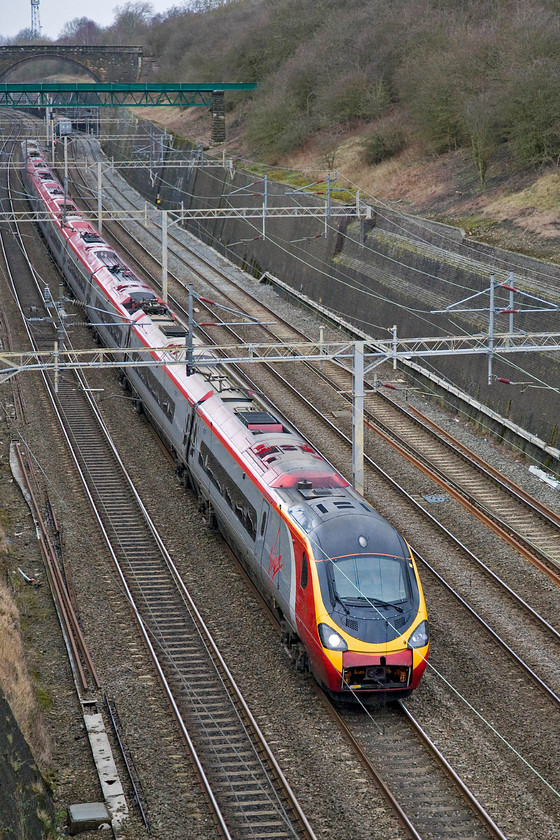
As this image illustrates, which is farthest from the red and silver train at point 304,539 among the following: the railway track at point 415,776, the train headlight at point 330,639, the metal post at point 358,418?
the metal post at point 358,418

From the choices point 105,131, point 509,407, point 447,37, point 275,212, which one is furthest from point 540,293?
point 105,131

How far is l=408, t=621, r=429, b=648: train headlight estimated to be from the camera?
15.8 meters

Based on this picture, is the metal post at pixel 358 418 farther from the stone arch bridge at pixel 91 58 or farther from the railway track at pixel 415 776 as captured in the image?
the stone arch bridge at pixel 91 58

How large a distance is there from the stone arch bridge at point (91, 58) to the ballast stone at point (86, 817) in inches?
3739

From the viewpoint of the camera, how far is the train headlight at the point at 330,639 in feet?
50.8

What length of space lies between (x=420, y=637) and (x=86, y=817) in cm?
588

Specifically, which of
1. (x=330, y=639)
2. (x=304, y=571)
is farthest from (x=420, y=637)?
(x=304, y=571)

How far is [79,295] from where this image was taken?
1630 inches

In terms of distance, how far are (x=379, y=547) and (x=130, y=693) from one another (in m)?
4.92

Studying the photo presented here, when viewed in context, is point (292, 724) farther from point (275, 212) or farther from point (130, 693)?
point (275, 212)

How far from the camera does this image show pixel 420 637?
52.2 feet

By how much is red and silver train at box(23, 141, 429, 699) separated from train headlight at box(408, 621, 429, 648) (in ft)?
0.07

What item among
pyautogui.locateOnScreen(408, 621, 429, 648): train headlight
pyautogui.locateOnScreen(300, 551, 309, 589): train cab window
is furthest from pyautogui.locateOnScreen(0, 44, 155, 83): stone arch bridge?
pyautogui.locateOnScreen(408, 621, 429, 648): train headlight

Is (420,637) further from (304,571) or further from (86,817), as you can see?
(86,817)
